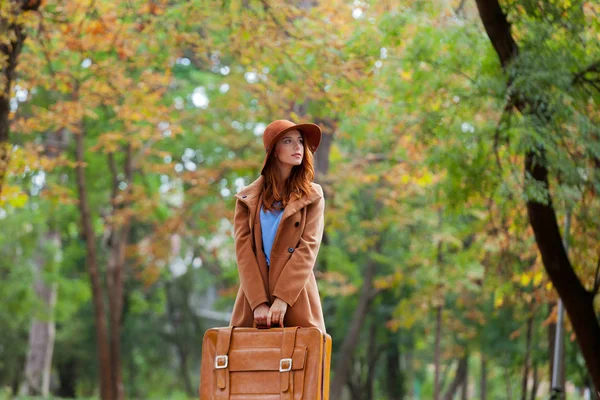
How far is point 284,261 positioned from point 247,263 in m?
0.20

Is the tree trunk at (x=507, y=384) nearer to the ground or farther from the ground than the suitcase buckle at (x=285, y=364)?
nearer to the ground

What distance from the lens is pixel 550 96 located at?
789 centimetres

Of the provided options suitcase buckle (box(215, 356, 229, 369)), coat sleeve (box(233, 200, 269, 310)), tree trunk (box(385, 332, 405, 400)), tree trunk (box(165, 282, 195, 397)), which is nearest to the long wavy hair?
coat sleeve (box(233, 200, 269, 310))

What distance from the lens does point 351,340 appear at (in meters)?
20.0

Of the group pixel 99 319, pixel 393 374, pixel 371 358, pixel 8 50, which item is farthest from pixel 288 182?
pixel 393 374

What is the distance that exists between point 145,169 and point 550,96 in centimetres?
1258

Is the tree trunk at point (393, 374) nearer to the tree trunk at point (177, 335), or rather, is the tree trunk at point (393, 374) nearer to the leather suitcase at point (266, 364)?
the tree trunk at point (177, 335)

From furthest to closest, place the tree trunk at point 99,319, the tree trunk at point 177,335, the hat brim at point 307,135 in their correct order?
the tree trunk at point 177,335 → the tree trunk at point 99,319 → the hat brim at point 307,135

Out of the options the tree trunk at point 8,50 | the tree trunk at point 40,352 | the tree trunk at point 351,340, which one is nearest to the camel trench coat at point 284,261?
the tree trunk at point 8,50

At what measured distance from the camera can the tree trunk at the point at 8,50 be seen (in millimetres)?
8319

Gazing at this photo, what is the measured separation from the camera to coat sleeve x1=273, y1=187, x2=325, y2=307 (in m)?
4.82

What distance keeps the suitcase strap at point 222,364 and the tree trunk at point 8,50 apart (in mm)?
4580

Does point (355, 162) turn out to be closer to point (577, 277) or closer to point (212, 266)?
point (212, 266)

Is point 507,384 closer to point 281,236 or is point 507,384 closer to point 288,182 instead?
point 288,182
